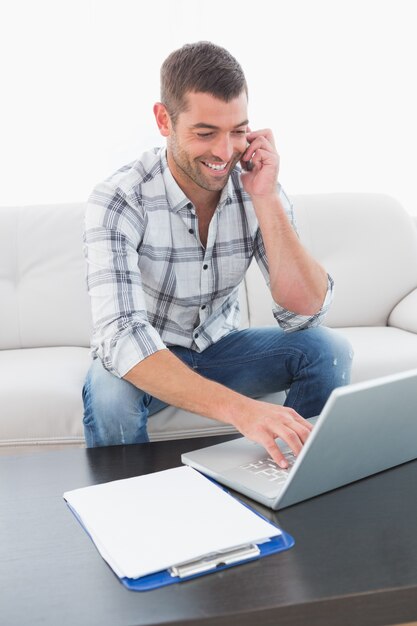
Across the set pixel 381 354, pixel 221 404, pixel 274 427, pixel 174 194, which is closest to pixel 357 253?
pixel 381 354

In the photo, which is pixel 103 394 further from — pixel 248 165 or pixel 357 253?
pixel 357 253

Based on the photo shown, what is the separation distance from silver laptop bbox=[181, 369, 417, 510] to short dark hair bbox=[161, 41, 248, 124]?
0.78 m

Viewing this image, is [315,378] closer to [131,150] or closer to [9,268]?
[9,268]

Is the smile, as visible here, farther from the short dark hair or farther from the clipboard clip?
the clipboard clip

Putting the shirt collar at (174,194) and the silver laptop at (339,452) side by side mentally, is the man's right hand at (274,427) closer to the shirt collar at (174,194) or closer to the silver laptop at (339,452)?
the silver laptop at (339,452)

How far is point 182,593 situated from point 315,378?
3.02 feet

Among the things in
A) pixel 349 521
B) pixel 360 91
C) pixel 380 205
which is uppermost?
pixel 360 91

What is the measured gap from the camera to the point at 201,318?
1697 mm

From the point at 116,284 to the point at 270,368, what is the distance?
439mm

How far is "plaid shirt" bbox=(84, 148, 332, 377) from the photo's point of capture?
146 centimetres

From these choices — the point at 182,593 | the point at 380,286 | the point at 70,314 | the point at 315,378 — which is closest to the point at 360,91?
the point at 380,286

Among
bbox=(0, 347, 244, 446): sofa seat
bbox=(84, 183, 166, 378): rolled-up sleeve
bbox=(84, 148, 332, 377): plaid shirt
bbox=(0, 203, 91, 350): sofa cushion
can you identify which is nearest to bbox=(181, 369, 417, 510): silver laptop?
bbox=(84, 183, 166, 378): rolled-up sleeve

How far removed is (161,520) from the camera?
2.89 feet

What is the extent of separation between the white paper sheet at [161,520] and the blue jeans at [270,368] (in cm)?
50
